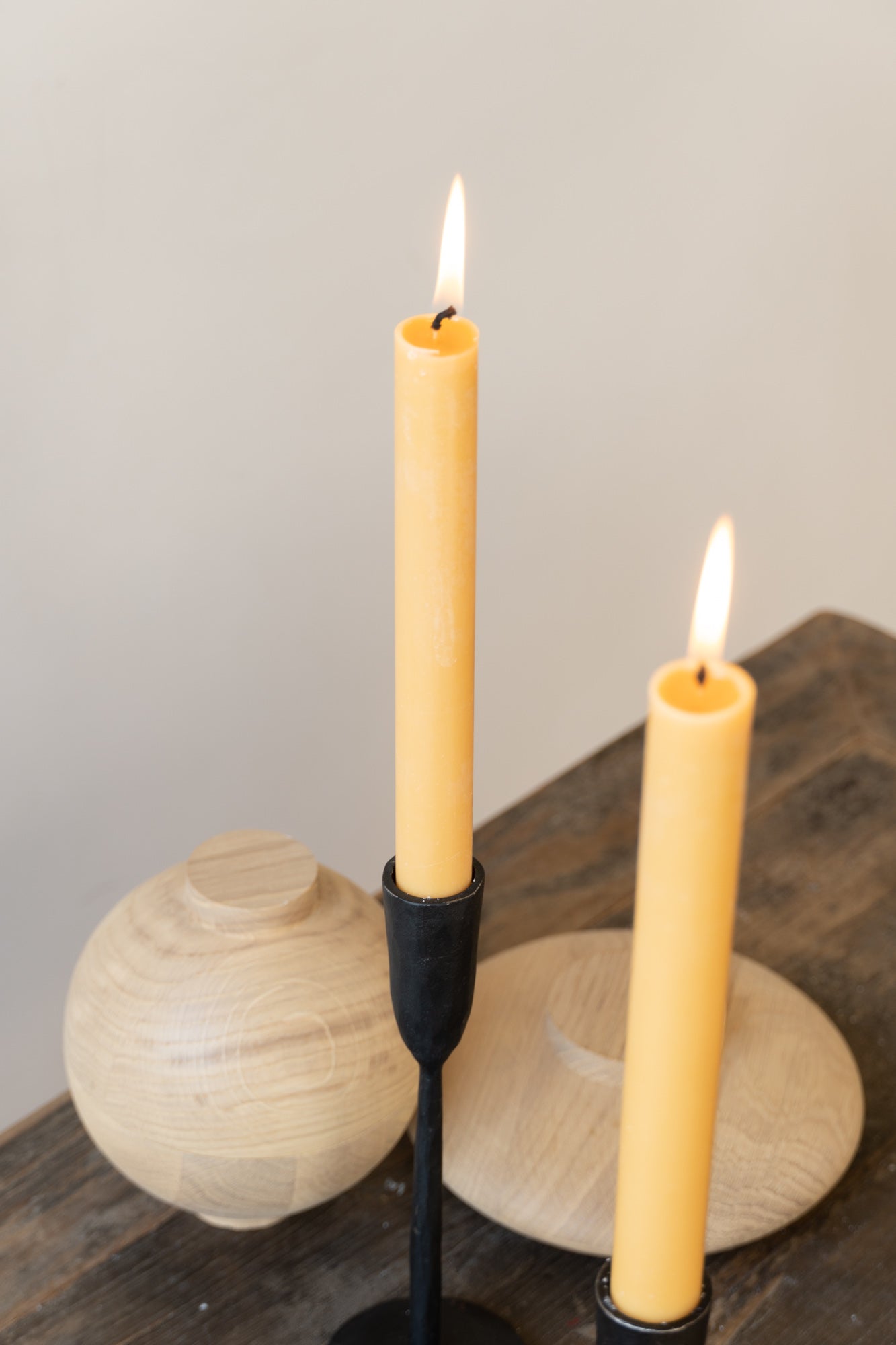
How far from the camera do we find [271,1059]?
450mm

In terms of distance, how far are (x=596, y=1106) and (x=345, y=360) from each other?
58 centimetres

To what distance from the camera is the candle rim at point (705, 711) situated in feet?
0.71

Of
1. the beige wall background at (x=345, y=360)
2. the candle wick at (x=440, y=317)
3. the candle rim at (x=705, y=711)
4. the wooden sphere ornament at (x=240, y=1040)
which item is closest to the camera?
the candle rim at (x=705, y=711)

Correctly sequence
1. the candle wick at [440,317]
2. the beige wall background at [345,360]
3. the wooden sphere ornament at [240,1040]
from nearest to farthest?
the candle wick at [440,317], the wooden sphere ornament at [240,1040], the beige wall background at [345,360]

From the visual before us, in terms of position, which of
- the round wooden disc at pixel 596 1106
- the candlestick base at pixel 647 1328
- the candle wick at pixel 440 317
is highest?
the candle wick at pixel 440 317

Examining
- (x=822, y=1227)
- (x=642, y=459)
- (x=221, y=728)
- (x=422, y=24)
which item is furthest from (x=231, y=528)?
(x=822, y=1227)

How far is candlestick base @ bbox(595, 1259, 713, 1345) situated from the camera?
11.3 inches

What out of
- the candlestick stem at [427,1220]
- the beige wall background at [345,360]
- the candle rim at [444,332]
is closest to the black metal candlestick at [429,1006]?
the candlestick stem at [427,1220]

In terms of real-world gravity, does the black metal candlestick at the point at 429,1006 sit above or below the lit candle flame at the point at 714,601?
below

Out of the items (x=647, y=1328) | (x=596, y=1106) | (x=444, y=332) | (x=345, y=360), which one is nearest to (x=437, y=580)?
(x=444, y=332)

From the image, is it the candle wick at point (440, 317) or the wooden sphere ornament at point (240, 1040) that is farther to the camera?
the wooden sphere ornament at point (240, 1040)

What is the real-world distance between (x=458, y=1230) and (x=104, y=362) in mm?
535

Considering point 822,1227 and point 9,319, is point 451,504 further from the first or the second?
point 9,319

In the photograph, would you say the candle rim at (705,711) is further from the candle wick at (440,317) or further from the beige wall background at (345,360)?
the beige wall background at (345,360)
